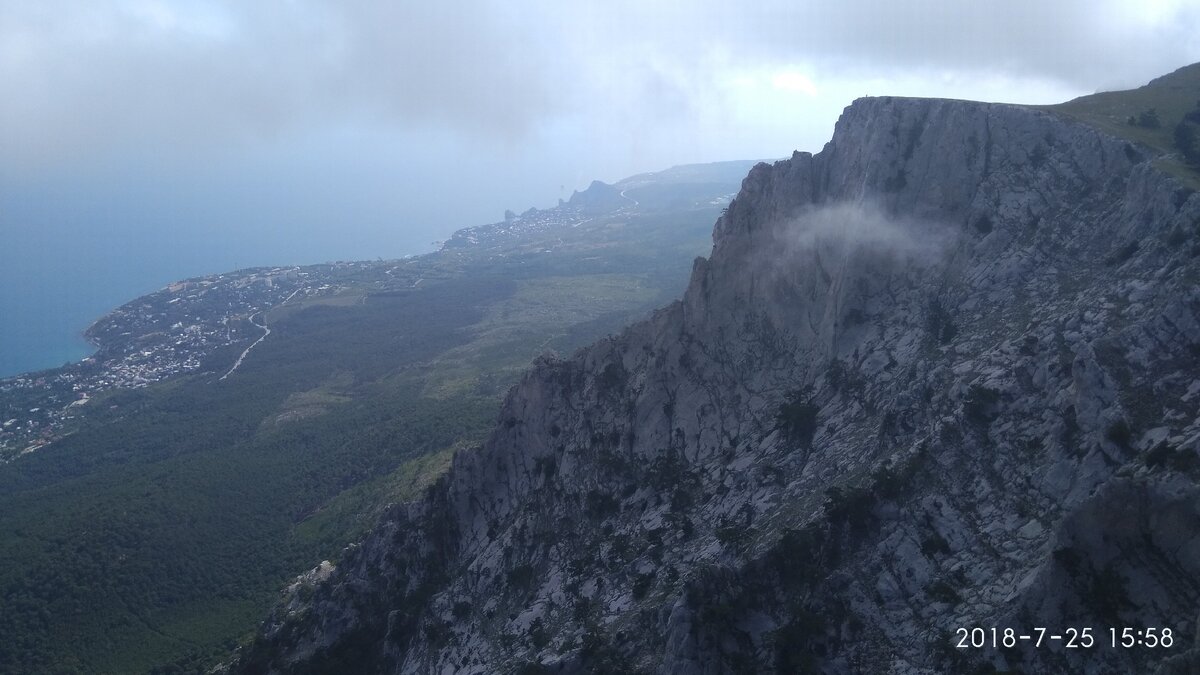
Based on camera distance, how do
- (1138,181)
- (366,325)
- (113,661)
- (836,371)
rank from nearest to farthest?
(1138,181) → (836,371) → (113,661) → (366,325)

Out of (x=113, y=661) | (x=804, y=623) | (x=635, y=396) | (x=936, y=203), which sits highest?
(x=936, y=203)

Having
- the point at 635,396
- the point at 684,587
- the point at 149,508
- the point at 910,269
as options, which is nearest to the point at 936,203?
the point at 910,269

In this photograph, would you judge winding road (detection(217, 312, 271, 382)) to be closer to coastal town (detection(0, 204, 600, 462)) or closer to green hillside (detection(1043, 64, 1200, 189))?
coastal town (detection(0, 204, 600, 462))

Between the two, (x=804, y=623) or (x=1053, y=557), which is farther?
(x=804, y=623)

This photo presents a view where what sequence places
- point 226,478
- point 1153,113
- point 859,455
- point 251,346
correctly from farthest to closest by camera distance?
1. point 251,346
2. point 226,478
3. point 1153,113
4. point 859,455

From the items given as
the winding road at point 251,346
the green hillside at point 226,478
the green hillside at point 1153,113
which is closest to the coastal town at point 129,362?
the winding road at point 251,346

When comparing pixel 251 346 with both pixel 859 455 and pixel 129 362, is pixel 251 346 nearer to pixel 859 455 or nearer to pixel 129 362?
pixel 129 362

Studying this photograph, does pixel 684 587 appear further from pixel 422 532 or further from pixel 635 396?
pixel 422 532

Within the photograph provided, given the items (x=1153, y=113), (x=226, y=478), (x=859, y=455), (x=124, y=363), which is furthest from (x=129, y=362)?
(x=1153, y=113)

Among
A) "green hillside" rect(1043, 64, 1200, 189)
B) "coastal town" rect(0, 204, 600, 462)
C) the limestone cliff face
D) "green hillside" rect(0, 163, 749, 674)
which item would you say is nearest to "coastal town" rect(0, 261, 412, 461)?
"coastal town" rect(0, 204, 600, 462)
